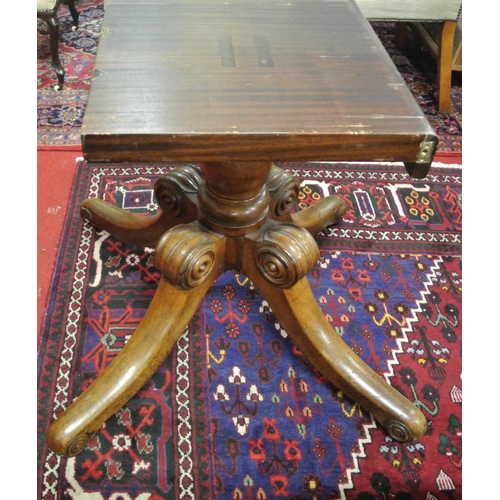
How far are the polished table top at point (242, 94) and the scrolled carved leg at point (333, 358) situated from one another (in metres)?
0.32

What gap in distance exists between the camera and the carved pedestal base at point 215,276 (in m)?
0.87

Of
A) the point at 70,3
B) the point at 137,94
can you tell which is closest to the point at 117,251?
the point at 137,94

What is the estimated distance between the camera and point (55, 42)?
1822mm

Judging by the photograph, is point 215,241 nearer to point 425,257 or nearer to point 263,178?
point 263,178

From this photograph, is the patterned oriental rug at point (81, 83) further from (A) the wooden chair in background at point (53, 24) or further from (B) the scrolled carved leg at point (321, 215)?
(B) the scrolled carved leg at point (321, 215)

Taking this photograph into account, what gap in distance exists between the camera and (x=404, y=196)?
1.49 metres

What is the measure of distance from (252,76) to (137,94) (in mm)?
173

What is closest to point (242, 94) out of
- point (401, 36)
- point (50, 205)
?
point (50, 205)

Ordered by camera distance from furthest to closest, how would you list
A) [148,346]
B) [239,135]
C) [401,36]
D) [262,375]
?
[401,36] → [262,375] → [148,346] → [239,135]

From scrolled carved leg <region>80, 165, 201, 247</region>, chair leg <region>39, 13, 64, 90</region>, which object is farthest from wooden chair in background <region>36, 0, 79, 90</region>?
scrolled carved leg <region>80, 165, 201, 247</region>

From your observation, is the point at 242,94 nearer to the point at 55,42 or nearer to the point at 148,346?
the point at 148,346

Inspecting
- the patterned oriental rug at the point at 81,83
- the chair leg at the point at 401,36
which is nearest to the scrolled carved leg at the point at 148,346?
the patterned oriental rug at the point at 81,83

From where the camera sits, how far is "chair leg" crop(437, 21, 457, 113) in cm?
179

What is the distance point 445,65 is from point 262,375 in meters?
1.46
